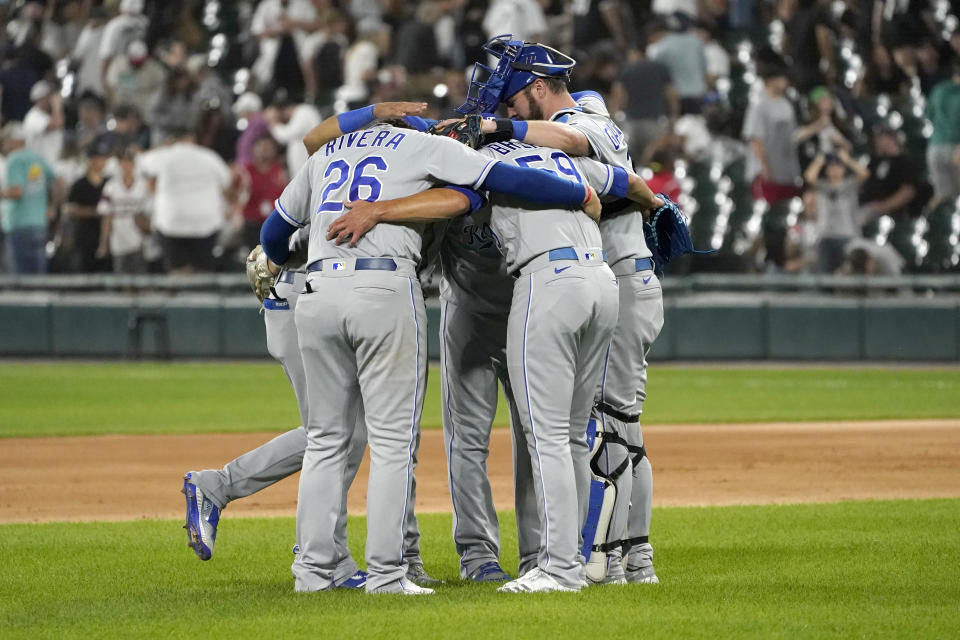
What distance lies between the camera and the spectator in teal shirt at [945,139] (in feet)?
53.6

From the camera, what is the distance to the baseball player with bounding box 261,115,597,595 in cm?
523

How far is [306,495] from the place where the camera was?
5.37m

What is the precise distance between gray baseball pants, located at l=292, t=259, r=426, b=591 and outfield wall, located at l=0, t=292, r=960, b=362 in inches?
425

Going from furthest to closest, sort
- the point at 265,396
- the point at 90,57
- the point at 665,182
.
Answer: the point at 90,57, the point at 665,182, the point at 265,396

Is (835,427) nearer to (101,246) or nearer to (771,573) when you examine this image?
(771,573)

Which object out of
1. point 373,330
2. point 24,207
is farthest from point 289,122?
point 373,330

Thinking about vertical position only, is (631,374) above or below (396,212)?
below

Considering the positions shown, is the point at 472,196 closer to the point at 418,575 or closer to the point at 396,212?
the point at 396,212

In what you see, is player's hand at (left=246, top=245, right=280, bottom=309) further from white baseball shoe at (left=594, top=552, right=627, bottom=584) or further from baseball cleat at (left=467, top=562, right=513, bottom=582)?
white baseball shoe at (left=594, top=552, right=627, bottom=584)

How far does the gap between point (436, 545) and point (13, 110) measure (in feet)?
50.6

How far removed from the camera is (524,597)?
5160 mm

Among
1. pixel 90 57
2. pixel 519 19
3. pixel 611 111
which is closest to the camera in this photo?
pixel 611 111

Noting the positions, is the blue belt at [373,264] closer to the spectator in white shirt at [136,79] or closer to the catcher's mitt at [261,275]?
the catcher's mitt at [261,275]

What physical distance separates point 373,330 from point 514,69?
1.19 m
